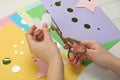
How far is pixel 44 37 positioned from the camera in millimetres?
689

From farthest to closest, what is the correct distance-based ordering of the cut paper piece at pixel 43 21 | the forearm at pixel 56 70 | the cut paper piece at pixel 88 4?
the cut paper piece at pixel 88 4
the cut paper piece at pixel 43 21
the forearm at pixel 56 70

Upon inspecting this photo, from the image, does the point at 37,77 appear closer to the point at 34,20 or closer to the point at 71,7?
the point at 34,20

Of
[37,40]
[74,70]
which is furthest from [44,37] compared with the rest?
[74,70]

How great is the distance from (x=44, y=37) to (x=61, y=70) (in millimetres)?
110

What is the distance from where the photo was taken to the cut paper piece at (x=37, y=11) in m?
0.81

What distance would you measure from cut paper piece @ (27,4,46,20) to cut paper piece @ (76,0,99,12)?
13 centimetres

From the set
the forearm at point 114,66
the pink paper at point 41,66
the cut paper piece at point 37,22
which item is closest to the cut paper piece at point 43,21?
the cut paper piece at point 37,22

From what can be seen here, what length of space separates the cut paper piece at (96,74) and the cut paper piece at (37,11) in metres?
0.24

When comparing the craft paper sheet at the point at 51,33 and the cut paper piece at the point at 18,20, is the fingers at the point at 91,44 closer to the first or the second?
the craft paper sheet at the point at 51,33

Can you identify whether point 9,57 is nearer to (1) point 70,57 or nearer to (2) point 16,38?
(2) point 16,38

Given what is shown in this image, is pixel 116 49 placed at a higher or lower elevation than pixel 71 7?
lower

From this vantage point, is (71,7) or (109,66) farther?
(71,7)

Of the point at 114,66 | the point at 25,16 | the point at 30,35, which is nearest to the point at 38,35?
the point at 30,35

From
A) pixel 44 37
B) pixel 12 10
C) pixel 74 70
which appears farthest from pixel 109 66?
pixel 12 10
